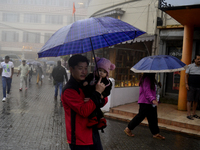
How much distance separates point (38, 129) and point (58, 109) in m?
2.66

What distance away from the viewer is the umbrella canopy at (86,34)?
2.48m

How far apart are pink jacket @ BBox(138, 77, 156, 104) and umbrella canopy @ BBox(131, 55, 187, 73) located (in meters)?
0.33

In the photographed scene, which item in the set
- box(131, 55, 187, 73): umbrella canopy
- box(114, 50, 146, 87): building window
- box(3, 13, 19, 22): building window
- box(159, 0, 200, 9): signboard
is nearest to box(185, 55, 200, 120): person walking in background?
box(159, 0, 200, 9): signboard

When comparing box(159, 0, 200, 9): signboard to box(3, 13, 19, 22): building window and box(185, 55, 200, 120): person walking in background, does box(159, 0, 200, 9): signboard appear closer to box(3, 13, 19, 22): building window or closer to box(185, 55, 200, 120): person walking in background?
box(185, 55, 200, 120): person walking in background

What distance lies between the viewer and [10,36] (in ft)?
137

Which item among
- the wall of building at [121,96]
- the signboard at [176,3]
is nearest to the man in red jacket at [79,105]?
the signboard at [176,3]

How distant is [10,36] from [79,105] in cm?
4395

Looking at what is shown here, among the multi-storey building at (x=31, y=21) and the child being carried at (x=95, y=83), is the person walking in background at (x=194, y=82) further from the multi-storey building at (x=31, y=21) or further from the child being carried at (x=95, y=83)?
the multi-storey building at (x=31, y=21)

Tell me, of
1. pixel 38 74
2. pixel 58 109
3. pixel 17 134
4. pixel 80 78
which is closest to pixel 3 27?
pixel 38 74

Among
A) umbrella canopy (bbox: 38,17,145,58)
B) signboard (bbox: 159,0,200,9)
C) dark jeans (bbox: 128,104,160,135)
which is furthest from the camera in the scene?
signboard (bbox: 159,0,200,9)

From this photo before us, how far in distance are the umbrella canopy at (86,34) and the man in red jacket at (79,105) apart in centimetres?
28

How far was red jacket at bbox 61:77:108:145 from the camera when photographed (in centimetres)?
222

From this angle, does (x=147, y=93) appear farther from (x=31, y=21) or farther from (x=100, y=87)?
(x=31, y=21)

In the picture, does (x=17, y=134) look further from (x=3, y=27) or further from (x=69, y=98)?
(x=3, y=27)
